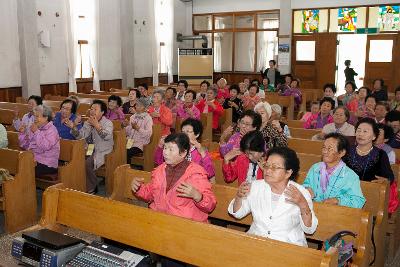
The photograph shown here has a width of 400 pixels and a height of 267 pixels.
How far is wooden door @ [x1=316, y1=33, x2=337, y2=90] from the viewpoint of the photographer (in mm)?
12805

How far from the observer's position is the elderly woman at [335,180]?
2.89 metres

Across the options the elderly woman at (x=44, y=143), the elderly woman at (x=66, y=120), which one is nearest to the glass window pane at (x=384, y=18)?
the elderly woman at (x=66, y=120)

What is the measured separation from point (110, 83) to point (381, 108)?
7.96 metres

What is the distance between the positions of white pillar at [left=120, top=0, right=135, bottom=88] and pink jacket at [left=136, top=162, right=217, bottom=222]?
9696mm

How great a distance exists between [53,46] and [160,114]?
527 centimetres

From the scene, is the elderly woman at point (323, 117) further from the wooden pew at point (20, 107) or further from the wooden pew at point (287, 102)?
the wooden pew at point (20, 107)

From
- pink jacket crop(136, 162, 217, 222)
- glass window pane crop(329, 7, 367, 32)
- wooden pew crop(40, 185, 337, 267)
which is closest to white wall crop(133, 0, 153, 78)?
glass window pane crop(329, 7, 367, 32)

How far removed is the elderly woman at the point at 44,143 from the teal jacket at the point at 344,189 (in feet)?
9.40

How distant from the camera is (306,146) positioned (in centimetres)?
468

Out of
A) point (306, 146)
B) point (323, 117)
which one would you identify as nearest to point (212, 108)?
point (323, 117)

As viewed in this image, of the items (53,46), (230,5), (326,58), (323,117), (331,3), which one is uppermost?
(230,5)

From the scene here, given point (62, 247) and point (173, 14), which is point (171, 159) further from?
point (173, 14)

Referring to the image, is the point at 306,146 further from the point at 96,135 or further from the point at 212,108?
the point at 212,108

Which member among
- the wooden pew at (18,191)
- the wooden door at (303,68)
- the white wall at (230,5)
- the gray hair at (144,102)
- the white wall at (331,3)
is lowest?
the wooden pew at (18,191)
